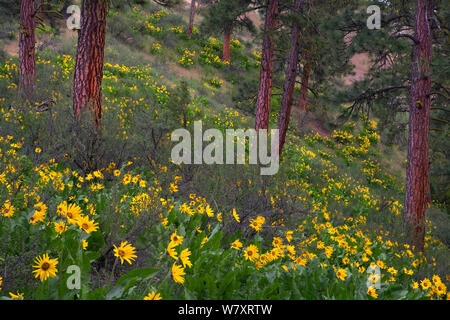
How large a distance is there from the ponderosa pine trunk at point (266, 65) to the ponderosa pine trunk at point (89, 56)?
4600mm

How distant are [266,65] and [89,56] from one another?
5.05 meters

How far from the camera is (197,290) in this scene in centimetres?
241

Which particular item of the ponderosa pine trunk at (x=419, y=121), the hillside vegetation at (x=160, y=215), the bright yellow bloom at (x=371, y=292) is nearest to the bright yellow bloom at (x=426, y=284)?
the hillside vegetation at (x=160, y=215)

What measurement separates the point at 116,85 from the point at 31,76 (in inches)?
119

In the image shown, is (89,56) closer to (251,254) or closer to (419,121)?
(251,254)

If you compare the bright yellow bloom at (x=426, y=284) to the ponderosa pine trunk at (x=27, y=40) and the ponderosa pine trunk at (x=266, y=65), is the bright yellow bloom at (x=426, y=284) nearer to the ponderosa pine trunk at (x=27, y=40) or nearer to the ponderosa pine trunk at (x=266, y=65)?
the ponderosa pine trunk at (x=266, y=65)

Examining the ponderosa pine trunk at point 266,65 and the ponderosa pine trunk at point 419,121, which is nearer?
the ponderosa pine trunk at point 419,121

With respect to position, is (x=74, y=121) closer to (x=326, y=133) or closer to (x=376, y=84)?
(x=376, y=84)

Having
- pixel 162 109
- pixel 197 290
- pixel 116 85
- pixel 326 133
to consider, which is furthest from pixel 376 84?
pixel 326 133

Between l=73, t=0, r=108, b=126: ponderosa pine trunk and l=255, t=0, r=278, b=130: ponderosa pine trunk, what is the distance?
460 cm

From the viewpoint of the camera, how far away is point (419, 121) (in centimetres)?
786

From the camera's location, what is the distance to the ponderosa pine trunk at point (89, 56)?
6.22 m

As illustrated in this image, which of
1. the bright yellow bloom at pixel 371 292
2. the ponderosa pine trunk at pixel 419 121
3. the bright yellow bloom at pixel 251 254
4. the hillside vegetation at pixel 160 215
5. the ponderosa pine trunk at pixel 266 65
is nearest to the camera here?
the hillside vegetation at pixel 160 215

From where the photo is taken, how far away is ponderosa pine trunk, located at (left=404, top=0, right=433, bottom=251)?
25.6 ft
